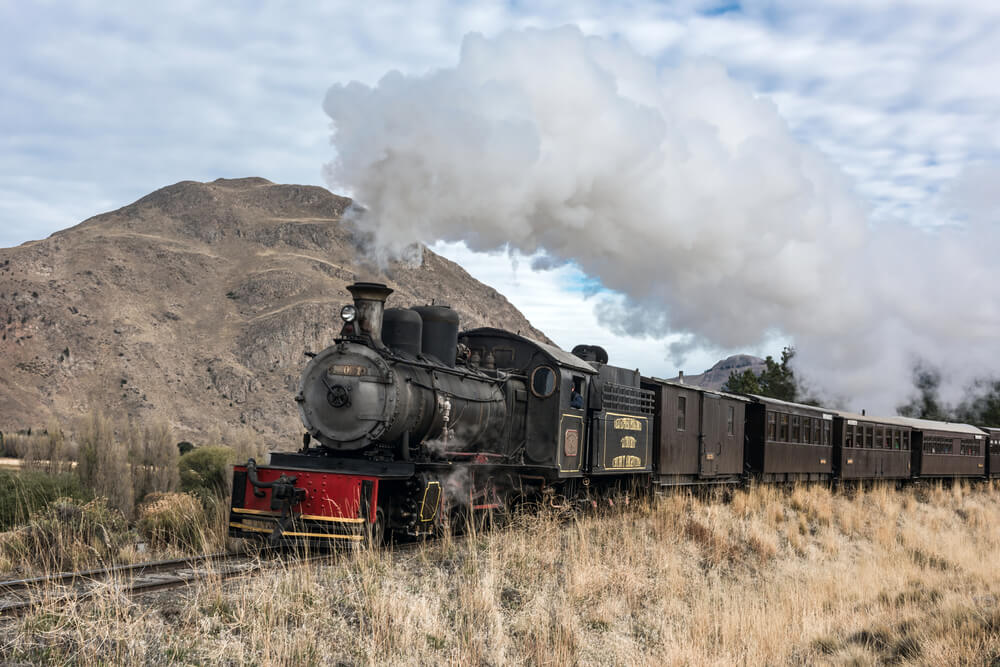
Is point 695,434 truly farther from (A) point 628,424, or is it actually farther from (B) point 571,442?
(B) point 571,442

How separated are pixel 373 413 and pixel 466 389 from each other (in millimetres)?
1845

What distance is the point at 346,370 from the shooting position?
9609 millimetres

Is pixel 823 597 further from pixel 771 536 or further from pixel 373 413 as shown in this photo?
pixel 373 413

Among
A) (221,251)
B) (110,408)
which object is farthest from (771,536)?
(221,251)

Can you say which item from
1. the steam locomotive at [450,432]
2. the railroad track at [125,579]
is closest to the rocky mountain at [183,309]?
the steam locomotive at [450,432]

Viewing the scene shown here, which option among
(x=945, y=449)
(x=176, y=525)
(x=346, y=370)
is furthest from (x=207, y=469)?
(x=945, y=449)

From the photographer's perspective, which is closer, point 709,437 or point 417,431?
point 417,431

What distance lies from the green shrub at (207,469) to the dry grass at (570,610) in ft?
30.5

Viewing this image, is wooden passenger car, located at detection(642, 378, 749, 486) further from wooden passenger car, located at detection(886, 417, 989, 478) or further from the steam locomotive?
wooden passenger car, located at detection(886, 417, 989, 478)

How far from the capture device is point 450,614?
702 cm

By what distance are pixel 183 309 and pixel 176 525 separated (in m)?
56.0

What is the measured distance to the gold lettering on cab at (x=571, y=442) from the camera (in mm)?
12277

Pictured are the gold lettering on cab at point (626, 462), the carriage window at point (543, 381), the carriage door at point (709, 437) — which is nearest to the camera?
the carriage window at point (543, 381)

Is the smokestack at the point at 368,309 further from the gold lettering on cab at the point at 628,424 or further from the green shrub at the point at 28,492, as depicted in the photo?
the green shrub at the point at 28,492
